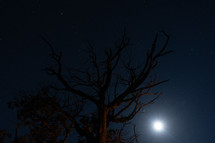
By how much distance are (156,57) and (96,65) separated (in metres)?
2.96

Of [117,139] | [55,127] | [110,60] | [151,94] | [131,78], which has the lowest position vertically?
[117,139]

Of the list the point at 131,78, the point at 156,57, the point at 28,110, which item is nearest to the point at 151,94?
the point at 131,78

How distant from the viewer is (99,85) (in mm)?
6695

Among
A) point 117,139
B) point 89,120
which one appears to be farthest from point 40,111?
point 117,139

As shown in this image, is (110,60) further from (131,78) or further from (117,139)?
(117,139)

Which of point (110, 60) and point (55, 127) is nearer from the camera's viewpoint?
point (110, 60)

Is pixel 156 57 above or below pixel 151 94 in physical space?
above

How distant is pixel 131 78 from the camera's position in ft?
20.4

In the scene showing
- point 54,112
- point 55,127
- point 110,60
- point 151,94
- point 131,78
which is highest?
point 110,60

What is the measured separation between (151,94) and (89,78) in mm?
3114

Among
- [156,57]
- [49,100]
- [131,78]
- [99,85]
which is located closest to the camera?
[156,57]

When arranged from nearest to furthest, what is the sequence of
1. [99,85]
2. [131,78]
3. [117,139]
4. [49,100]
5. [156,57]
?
[156,57] → [117,139] → [131,78] → [99,85] → [49,100]

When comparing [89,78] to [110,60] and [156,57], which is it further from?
[156,57]

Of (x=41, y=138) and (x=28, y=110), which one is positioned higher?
(x=28, y=110)
